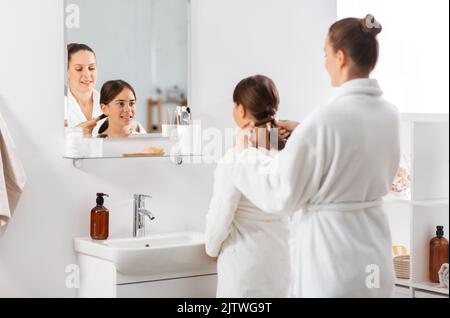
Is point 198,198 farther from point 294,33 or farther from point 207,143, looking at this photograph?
point 294,33

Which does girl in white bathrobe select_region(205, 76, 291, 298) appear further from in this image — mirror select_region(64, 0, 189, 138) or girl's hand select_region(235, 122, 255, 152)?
mirror select_region(64, 0, 189, 138)

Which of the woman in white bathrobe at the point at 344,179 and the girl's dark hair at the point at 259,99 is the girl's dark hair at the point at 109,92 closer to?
the girl's dark hair at the point at 259,99

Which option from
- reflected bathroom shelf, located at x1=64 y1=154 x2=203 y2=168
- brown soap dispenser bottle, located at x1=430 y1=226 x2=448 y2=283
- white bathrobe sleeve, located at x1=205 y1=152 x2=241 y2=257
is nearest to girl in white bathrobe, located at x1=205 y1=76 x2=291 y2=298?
white bathrobe sleeve, located at x1=205 y1=152 x2=241 y2=257

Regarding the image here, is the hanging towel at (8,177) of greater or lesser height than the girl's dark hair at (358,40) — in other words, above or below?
below

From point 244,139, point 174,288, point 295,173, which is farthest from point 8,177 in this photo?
point 295,173

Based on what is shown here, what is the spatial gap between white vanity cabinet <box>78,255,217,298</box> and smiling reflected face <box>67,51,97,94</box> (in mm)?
665

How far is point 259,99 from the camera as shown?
2.40 m

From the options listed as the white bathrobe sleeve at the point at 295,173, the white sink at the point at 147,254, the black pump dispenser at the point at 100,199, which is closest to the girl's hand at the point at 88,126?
the black pump dispenser at the point at 100,199

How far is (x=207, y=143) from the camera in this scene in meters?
3.09

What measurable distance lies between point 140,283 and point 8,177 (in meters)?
0.62

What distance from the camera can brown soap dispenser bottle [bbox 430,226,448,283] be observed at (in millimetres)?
2955

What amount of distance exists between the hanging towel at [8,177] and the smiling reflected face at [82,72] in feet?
1.09

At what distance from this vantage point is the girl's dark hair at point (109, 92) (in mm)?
2804

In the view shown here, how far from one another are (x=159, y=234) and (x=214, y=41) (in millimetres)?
886
